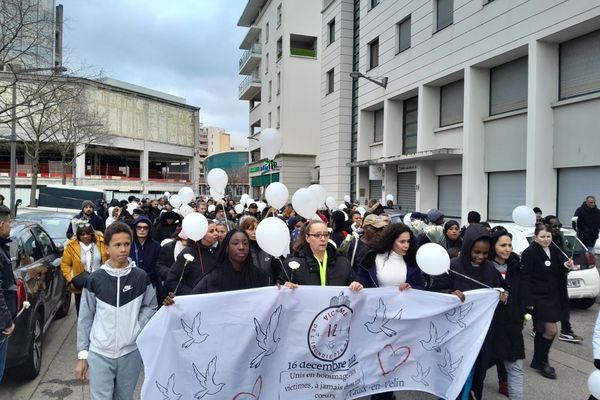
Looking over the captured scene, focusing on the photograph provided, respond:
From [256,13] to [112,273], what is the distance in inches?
1686

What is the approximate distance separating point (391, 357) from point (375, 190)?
1965 centimetres

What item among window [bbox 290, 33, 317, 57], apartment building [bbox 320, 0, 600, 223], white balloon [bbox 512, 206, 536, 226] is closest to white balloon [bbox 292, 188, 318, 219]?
white balloon [bbox 512, 206, 536, 226]

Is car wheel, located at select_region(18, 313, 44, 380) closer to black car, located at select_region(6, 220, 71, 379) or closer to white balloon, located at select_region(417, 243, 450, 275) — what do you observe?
black car, located at select_region(6, 220, 71, 379)

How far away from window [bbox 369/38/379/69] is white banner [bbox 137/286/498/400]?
19906mm

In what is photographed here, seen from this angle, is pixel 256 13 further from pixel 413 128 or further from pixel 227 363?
pixel 227 363

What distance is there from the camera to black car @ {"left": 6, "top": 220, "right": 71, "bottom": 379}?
4.50 metres

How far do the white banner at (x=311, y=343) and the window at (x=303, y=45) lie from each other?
107ft

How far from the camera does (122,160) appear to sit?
2783 inches

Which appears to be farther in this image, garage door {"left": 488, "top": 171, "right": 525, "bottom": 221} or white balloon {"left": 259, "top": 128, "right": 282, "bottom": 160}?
garage door {"left": 488, "top": 171, "right": 525, "bottom": 221}

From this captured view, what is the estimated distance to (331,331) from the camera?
3.71 metres

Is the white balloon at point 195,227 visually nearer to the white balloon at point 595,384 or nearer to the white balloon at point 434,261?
the white balloon at point 434,261

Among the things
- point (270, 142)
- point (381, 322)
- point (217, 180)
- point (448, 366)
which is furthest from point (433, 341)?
point (217, 180)

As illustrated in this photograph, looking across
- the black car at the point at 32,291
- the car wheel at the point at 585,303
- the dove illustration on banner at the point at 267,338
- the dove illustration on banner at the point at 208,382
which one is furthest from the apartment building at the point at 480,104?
the black car at the point at 32,291

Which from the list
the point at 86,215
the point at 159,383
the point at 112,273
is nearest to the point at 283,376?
the point at 159,383
